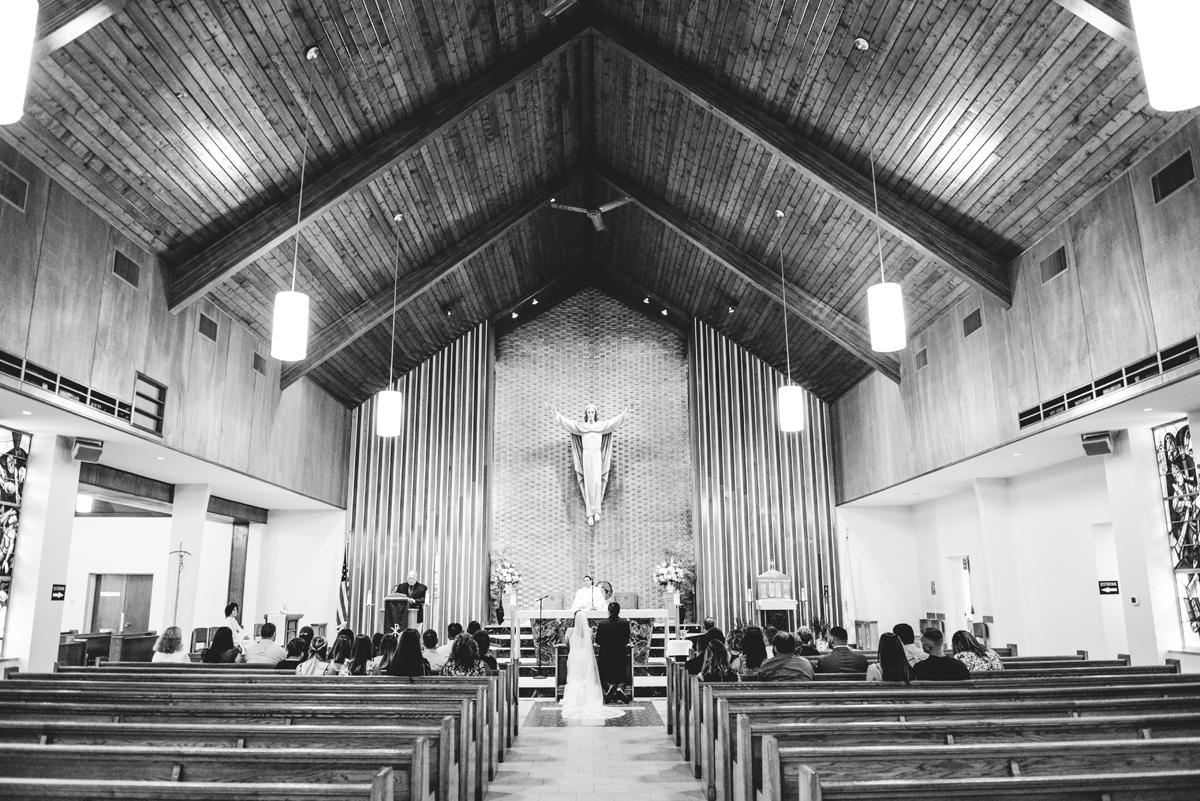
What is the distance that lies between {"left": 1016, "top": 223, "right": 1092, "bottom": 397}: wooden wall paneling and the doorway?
14.3 meters

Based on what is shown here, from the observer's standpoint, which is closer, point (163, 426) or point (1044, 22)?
point (1044, 22)

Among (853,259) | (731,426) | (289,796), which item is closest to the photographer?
(289,796)

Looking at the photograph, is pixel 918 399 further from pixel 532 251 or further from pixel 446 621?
pixel 446 621

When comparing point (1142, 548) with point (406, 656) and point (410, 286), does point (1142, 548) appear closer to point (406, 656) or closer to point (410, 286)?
point (406, 656)

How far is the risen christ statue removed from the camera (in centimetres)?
1399

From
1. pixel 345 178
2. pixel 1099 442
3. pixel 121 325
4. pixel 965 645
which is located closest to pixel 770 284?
pixel 1099 442

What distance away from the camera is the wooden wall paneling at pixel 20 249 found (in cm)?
580

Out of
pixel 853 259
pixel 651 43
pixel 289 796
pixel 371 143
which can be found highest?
pixel 651 43

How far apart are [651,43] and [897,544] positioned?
8.88m

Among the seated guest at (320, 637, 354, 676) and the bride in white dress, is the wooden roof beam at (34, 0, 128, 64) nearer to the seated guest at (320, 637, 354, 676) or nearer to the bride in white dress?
the seated guest at (320, 637, 354, 676)

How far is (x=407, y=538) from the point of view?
43.9 ft

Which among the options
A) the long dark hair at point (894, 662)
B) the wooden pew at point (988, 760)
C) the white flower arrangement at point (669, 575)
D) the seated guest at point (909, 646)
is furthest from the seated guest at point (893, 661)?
the white flower arrangement at point (669, 575)

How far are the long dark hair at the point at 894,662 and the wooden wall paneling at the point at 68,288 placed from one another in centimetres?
634

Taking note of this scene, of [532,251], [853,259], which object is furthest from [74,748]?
[532,251]
